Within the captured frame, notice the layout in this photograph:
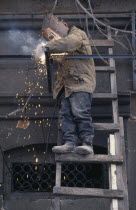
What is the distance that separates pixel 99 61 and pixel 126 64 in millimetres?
387

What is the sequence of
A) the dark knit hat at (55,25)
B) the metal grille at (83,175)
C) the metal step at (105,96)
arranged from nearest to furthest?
the dark knit hat at (55,25), the metal step at (105,96), the metal grille at (83,175)

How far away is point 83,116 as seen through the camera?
18.3 ft

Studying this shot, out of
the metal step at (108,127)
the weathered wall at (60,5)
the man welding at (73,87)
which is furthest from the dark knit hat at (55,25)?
the weathered wall at (60,5)

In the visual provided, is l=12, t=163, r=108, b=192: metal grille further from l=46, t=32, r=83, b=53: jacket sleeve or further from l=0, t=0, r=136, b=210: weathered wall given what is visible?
l=46, t=32, r=83, b=53: jacket sleeve

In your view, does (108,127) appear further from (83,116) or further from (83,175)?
(83,175)

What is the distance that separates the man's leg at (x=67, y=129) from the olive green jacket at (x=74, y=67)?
0.53 ft

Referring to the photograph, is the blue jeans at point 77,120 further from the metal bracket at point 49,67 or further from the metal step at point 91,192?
the metal step at point 91,192

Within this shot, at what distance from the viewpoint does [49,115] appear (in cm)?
655

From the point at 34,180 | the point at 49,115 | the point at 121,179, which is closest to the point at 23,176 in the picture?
the point at 34,180

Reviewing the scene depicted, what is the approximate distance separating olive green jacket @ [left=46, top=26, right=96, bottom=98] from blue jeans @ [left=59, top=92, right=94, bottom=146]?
10cm

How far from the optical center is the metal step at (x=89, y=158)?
527 cm

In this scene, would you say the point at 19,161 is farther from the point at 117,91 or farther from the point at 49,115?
the point at 117,91

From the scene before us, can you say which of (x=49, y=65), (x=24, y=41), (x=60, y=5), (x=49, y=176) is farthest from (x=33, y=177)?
(x=60, y=5)

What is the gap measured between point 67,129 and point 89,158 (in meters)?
0.49
